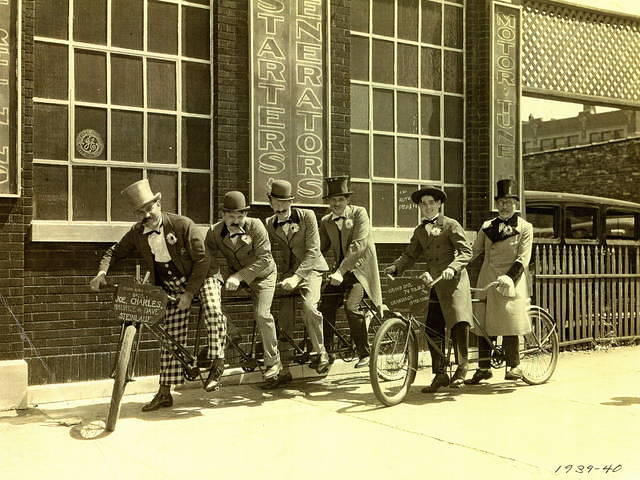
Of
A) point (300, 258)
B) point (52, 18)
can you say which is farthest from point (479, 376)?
point (52, 18)

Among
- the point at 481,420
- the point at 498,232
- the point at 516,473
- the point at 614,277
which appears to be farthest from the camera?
the point at 614,277

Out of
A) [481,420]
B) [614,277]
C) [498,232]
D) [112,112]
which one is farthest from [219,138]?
[614,277]

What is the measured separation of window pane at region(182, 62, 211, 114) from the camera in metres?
7.81

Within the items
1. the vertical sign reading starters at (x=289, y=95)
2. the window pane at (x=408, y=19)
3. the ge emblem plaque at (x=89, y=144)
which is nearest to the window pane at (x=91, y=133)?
the ge emblem plaque at (x=89, y=144)

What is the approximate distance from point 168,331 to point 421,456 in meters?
2.47

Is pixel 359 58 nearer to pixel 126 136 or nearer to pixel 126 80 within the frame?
pixel 126 80

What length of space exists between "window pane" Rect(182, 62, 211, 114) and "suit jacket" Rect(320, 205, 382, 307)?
171 cm

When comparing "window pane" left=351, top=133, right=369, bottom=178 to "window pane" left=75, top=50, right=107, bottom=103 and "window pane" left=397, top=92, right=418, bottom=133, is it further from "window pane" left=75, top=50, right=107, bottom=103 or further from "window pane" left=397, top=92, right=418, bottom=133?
"window pane" left=75, top=50, right=107, bottom=103

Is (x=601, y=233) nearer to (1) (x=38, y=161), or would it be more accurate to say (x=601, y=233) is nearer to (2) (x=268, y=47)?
(2) (x=268, y=47)

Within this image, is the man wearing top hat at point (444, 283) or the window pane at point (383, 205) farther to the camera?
the window pane at point (383, 205)

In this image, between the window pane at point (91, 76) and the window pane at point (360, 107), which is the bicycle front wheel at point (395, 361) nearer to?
the window pane at point (360, 107)

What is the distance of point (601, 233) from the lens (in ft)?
42.4

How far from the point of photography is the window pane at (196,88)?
7809 millimetres

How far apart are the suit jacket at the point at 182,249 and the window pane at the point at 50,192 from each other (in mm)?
1055
